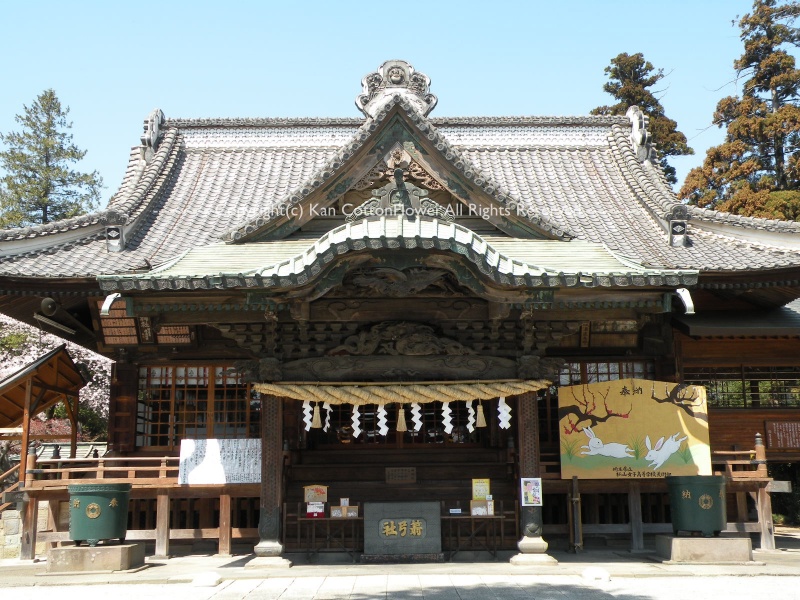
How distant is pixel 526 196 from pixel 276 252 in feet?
24.5

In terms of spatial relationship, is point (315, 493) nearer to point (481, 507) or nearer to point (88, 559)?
point (481, 507)

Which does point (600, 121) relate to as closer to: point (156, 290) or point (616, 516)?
point (616, 516)

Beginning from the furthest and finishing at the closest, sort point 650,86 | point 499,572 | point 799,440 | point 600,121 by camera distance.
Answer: point 650,86 < point 600,121 < point 799,440 < point 499,572

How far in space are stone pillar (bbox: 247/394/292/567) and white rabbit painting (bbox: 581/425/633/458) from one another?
5.22 m

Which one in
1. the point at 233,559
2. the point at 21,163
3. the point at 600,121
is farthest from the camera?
the point at 21,163

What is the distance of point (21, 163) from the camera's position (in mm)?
38438

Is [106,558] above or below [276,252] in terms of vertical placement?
below

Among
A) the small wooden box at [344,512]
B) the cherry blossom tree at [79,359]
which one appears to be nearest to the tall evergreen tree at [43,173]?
the cherry blossom tree at [79,359]

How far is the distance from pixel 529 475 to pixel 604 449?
1.73m

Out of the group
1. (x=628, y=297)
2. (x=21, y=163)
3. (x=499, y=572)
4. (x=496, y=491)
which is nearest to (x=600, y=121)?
(x=628, y=297)

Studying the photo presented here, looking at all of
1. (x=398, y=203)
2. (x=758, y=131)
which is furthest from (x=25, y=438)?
(x=758, y=131)

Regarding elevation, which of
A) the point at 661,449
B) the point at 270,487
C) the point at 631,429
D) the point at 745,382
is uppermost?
the point at 745,382

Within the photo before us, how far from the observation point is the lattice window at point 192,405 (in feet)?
49.4

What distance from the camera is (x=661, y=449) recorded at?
1338cm
